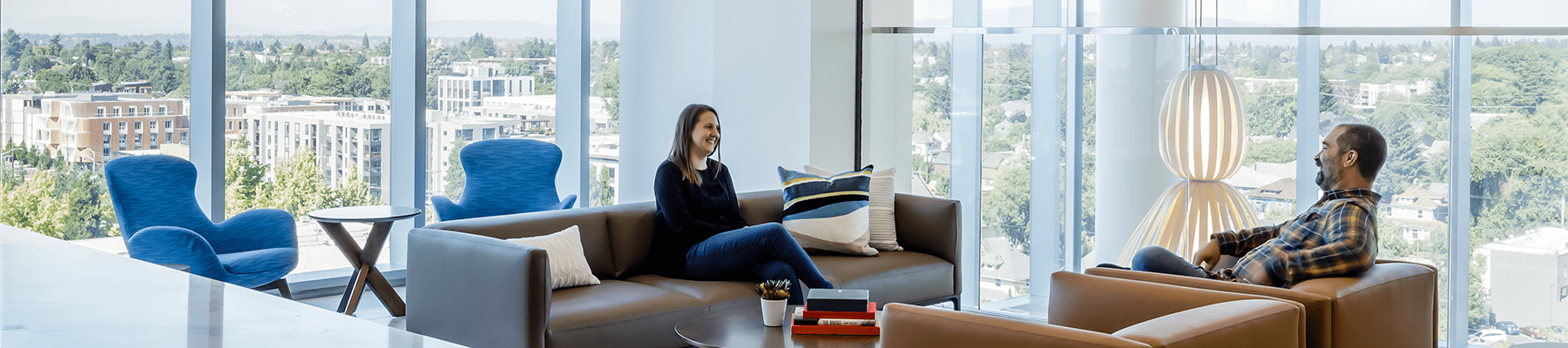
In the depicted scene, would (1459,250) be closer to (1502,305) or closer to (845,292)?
(1502,305)

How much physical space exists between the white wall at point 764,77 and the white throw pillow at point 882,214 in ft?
2.31

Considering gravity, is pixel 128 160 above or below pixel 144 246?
above

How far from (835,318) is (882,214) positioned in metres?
1.77

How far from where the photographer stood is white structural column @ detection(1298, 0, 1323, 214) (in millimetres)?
4523

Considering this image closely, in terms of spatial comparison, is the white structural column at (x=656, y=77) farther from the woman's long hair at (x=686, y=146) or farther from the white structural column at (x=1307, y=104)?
the white structural column at (x=1307, y=104)

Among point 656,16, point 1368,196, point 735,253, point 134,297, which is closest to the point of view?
point 134,297

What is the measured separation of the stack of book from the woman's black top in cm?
115

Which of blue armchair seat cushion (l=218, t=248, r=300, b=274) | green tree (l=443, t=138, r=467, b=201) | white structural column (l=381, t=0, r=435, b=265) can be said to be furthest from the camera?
green tree (l=443, t=138, r=467, b=201)

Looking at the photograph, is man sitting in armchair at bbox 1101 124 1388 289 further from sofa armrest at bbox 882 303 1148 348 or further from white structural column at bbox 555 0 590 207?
white structural column at bbox 555 0 590 207

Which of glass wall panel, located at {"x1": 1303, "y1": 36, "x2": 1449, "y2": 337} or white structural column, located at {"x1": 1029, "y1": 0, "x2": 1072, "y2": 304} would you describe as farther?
white structural column, located at {"x1": 1029, "y1": 0, "x2": 1072, "y2": 304}

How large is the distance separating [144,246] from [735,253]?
222 cm

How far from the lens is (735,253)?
13.5 feet

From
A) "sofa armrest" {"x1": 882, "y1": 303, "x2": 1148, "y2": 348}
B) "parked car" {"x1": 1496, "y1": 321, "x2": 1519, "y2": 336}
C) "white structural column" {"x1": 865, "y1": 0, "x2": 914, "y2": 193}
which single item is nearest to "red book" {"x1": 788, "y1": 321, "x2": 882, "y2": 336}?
"sofa armrest" {"x1": 882, "y1": 303, "x2": 1148, "y2": 348}

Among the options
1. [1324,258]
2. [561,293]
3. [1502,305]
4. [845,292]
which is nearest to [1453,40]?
[1502,305]
